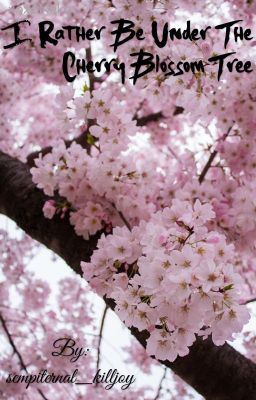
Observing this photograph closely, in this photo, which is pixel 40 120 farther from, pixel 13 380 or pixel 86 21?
pixel 13 380

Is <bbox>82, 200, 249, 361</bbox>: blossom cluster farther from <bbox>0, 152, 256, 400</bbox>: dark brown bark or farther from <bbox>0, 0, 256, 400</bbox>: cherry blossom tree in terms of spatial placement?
<bbox>0, 152, 256, 400</bbox>: dark brown bark

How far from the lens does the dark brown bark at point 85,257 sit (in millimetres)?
2770

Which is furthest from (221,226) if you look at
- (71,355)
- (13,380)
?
(13,380)

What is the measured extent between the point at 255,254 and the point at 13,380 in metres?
2.63

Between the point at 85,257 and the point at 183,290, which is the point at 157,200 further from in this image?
the point at 183,290

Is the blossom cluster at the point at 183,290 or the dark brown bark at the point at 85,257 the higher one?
the blossom cluster at the point at 183,290

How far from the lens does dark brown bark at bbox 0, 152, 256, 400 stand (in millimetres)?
2770

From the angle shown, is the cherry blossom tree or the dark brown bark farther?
the dark brown bark

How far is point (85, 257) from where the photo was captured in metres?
3.11

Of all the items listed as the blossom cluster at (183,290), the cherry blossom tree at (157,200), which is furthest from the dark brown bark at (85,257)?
the blossom cluster at (183,290)

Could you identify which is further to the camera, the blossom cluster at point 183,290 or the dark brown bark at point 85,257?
the dark brown bark at point 85,257

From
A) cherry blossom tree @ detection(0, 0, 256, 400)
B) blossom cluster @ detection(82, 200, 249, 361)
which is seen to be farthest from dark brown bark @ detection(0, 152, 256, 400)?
blossom cluster @ detection(82, 200, 249, 361)

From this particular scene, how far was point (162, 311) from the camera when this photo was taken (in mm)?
1915

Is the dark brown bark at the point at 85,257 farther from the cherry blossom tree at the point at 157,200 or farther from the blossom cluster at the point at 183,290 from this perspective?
the blossom cluster at the point at 183,290
